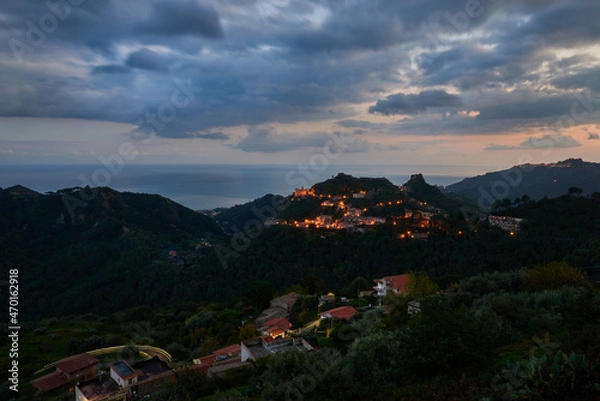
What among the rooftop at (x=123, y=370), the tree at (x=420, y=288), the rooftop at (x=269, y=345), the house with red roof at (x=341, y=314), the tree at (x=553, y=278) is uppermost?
the tree at (x=553, y=278)

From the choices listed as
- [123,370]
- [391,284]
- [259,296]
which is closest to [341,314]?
[391,284]

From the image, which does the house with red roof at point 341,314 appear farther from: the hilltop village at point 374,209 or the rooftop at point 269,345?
the hilltop village at point 374,209

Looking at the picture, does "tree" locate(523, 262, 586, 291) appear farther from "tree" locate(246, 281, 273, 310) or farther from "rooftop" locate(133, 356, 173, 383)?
"tree" locate(246, 281, 273, 310)

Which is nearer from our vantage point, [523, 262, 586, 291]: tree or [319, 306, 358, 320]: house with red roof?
[523, 262, 586, 291]: tree

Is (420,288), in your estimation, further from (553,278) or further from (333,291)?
(333,291)

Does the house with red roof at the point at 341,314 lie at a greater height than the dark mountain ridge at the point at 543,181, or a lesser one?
lesser

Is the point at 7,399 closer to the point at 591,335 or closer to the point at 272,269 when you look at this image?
the point at 591,335

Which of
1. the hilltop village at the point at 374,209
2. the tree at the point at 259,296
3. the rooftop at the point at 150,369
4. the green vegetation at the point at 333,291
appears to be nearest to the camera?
the green vegetation at the point at 333,291

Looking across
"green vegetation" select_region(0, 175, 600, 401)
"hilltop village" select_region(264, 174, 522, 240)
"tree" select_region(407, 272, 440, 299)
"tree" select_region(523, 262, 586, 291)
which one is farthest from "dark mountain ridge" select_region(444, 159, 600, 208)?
"tree" select_region(523, 262, 586, 291)

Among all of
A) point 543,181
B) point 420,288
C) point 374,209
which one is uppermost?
point 543,181

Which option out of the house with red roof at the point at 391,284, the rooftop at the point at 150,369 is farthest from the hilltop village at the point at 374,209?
the rooftop at the point at 150,369

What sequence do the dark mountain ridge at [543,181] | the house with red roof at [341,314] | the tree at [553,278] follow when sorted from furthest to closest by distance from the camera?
the dark mountain ridge at [543,181] → the house with red roof at [341,314] → the tree at [553,278]

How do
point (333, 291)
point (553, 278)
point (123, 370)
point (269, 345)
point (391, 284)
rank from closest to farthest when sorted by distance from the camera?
point (123, 370) < point (553, 278) < point (269, 345) < point (391, 284) < point (333, 291)

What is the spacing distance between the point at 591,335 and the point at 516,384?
2.12 m
